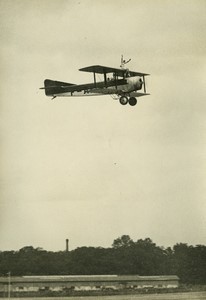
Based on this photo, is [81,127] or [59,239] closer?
[81,127]

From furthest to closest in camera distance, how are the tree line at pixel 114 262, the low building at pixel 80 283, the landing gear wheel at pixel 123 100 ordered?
the tree line at pixel 114 262
the low building at pixel 80 283
the landing gear wheel at pixel 123 100

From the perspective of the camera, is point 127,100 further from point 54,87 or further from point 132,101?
point 54,87

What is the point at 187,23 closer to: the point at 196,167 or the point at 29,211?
the point at 196,167

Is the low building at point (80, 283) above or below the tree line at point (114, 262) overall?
below

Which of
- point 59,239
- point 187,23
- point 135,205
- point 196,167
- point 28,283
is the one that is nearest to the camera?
point 187,23

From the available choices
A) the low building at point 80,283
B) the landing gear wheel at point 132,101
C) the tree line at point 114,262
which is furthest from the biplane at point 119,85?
the tree line at point 114,262

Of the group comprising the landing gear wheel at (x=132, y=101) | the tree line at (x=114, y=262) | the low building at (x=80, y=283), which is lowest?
the low building at (x=80, y=283)

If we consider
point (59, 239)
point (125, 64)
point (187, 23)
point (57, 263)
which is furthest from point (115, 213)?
point (57, 263)

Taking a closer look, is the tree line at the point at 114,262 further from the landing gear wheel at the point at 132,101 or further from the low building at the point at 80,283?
the landing gear wheel at the point at 132,101
